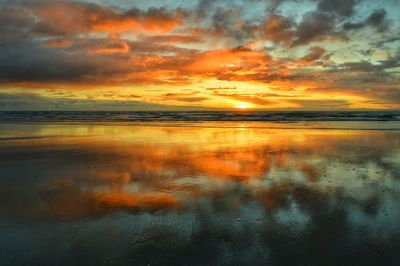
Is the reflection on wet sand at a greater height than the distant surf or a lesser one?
lesser

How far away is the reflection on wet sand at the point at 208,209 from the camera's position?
5258 mm

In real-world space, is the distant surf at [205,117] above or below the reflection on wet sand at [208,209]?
above

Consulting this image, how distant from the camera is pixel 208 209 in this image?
24.0ft

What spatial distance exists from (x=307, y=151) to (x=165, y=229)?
39.1ft

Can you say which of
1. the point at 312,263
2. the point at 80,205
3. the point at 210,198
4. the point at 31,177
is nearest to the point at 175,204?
the point at 210,198

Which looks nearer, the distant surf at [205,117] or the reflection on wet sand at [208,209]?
the reflection on wet sand at [208,209]

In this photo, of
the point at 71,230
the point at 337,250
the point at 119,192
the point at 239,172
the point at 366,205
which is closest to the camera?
the point at 337,250

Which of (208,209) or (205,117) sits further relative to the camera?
(205,117)

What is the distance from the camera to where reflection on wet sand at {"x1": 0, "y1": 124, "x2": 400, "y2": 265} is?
5258mm

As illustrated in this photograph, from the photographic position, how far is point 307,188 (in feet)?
29.8

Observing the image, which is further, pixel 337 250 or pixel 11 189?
pixel 11 189

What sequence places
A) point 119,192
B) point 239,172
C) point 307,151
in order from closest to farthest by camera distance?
point 119,192, point 239,172, point 307,151

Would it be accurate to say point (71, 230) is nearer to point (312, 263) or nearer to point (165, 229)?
point (165, 229)

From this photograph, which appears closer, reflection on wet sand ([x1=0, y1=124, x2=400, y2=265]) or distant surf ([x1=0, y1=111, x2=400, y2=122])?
reflection on wet sand ([x1=0, y1=124, x2=400, y2=265])
